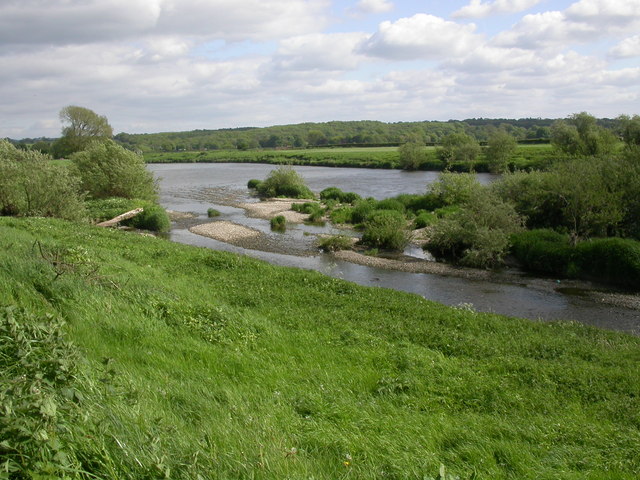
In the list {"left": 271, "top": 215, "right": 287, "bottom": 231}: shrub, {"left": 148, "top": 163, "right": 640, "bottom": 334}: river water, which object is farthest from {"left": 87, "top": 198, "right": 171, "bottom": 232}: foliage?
{"left": 271, "top": 215, "right": 287, "bottom": 231}: shrub

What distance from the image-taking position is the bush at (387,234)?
1235 inches

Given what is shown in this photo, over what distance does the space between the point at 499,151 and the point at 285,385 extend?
7806 cm

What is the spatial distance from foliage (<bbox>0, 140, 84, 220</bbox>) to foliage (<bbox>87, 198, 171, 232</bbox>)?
24.8ft

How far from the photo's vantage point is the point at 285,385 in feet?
25.7

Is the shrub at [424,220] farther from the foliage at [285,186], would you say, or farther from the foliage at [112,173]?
the foliage at [112,173]

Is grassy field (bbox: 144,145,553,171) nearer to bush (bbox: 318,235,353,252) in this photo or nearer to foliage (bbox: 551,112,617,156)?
foliage (bbox: 551,112,617,156)

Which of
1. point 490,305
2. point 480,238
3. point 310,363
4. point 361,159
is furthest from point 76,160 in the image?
point 361,159

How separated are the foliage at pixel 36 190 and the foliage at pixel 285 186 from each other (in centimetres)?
3137

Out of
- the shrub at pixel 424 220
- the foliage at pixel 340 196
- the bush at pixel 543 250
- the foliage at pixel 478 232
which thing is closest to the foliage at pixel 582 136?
the foliage at pixel 340 196

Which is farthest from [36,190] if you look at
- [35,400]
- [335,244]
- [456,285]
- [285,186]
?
[285,186]

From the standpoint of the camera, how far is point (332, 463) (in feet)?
17.0

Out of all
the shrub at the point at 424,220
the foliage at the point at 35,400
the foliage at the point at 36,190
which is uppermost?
the foliage at the point at 36,190

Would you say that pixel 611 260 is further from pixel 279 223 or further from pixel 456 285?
pixel 279 223

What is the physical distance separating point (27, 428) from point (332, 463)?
2.85m
